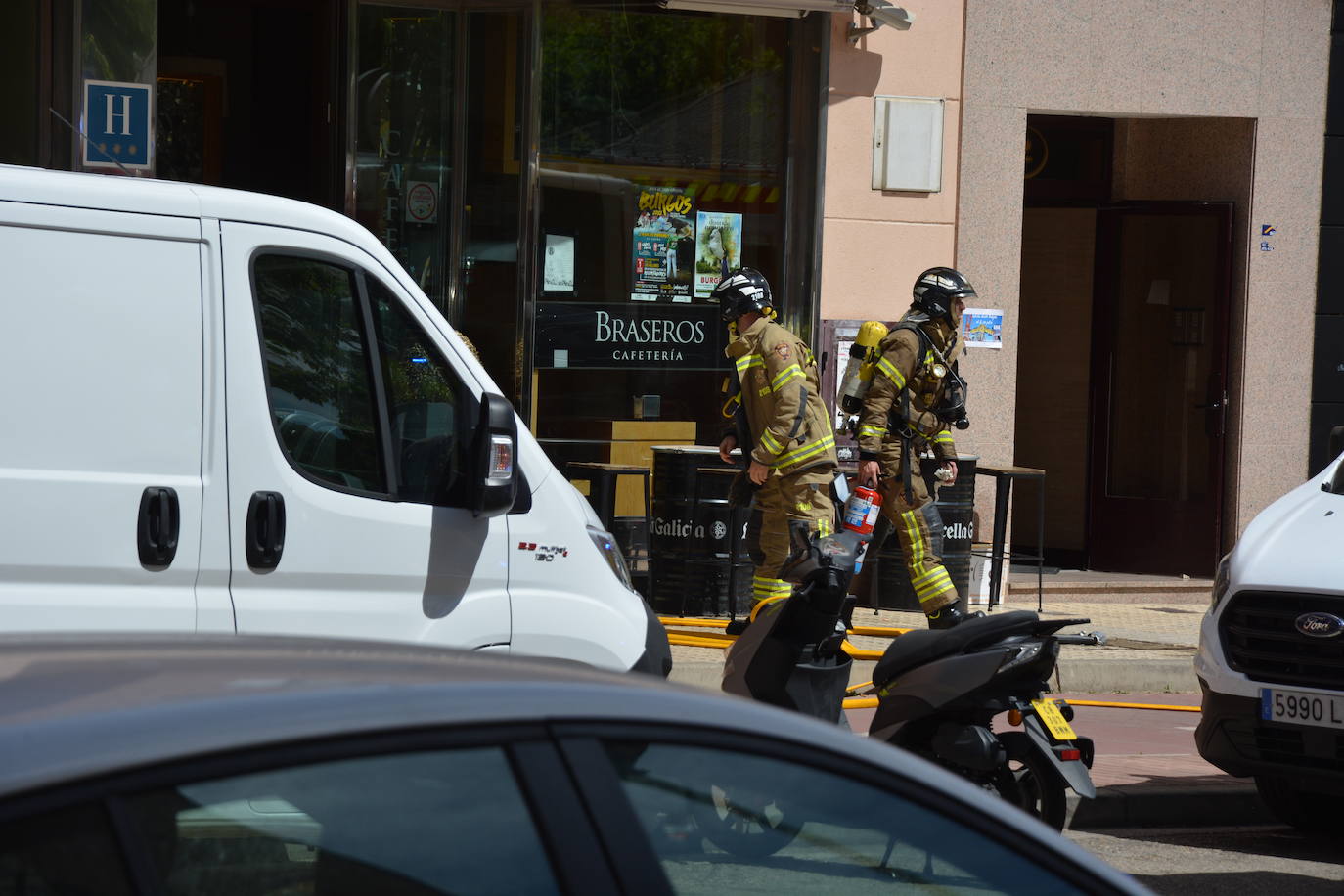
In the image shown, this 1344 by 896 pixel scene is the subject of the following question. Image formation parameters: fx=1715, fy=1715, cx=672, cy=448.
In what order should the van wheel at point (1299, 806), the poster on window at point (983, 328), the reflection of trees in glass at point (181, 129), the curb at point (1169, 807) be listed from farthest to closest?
the reflection of trees in glass at point (181, 129), the poster on window at point (983, 328), the curb at point (1169, 807), the van wheel at point (1299, 806)

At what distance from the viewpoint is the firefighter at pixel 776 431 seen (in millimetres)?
9320

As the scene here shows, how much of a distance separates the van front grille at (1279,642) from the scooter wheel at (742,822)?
4.40 meters

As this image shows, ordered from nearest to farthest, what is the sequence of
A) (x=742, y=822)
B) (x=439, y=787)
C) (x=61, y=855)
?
1. (x=61, y=855)
2. (x=439, y=787)
3. (x=742, y=822)

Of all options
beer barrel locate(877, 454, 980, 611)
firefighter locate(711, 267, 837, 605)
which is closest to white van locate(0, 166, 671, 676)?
firefighter locate(711, 267, 837, 605)

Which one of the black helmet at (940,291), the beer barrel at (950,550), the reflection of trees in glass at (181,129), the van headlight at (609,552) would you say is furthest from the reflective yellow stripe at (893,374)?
the reflection of trees in glass at (181,129)

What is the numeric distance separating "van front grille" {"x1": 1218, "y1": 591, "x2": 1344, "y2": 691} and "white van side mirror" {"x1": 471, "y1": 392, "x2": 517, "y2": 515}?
290 cm

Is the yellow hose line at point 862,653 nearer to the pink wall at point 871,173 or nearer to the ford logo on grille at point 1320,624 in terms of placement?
the pink wall at point 871,173

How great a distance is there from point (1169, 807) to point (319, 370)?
159 inches

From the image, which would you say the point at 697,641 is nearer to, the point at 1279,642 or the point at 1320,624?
the point at 1279,642

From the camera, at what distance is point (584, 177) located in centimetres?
1185

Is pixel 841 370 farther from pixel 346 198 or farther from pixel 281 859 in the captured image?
pixel 281 859

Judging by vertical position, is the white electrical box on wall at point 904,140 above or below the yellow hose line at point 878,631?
above

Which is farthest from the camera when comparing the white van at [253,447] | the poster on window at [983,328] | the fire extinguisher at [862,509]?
the poster on window at [983,328]

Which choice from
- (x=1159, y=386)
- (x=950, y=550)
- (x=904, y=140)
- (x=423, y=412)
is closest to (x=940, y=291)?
(x=950, y=550)
